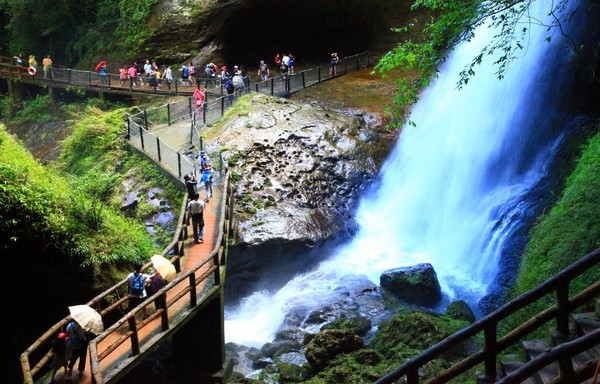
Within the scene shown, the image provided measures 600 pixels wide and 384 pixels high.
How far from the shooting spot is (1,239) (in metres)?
11.6

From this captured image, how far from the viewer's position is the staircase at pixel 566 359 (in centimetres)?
559

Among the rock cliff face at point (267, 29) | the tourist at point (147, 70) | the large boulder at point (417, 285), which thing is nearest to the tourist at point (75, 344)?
the large boulder at point (417, 285)

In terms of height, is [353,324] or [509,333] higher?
[509,333]

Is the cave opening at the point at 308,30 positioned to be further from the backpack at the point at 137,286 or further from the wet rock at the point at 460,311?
the backpack at the point at 137,286

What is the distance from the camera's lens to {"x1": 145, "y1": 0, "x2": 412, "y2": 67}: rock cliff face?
103 feet

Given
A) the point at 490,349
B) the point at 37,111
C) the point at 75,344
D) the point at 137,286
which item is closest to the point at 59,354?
the point at 75,344

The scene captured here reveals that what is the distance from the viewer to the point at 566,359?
18.6 feet

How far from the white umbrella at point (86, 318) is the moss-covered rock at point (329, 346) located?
6.08m

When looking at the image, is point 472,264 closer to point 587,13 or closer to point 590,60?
point 590,60

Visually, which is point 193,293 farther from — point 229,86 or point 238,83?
point 238,83

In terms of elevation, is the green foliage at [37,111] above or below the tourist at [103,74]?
below

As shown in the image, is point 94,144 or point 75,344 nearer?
point 75,344

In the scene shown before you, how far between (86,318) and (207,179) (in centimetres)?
869

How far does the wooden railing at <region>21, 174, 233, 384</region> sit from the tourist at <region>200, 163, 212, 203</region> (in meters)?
2.40
